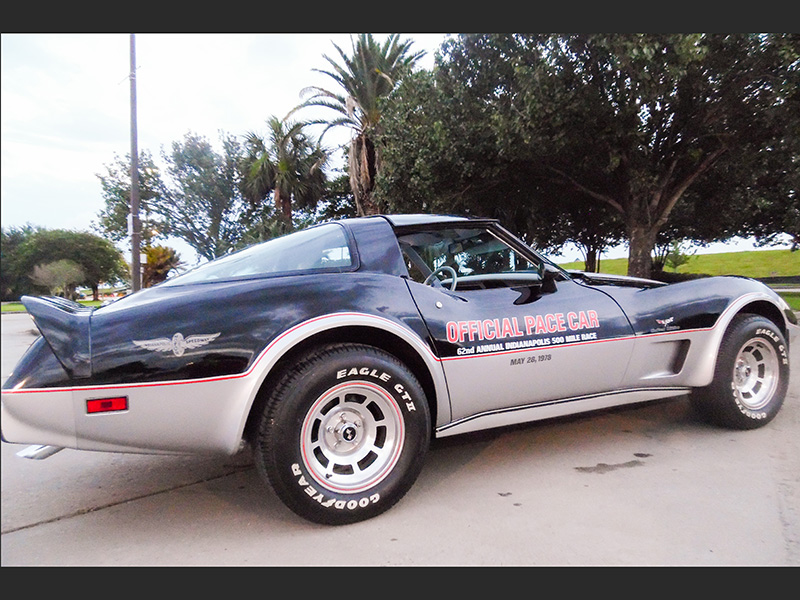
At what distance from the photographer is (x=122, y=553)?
2.16 metres

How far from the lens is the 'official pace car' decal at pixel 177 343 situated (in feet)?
6.77

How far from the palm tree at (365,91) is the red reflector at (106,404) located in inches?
618

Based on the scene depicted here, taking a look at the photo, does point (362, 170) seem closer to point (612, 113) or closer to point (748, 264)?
point (612, 113)

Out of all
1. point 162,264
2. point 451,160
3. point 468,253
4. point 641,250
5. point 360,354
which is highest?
point 451,160

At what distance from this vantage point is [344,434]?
2430mm

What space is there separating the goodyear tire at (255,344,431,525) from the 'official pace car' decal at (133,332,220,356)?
37cm

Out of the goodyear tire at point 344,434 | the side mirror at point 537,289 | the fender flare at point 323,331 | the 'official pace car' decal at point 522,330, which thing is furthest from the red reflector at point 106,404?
the side mirror at point 537,289

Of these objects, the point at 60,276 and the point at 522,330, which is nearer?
the point at 60,276

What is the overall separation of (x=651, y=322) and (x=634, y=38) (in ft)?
19.9

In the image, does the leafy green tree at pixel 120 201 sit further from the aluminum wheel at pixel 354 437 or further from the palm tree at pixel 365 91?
the palm tree at pixel 365 91

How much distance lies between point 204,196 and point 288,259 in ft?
62.1

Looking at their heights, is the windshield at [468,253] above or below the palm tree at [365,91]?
below

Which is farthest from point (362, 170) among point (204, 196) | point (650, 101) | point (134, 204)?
point (134, 204)

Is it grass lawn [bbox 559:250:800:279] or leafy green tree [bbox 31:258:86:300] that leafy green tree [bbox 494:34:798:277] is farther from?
leafy green tree [bbox 31:258:86:300]
